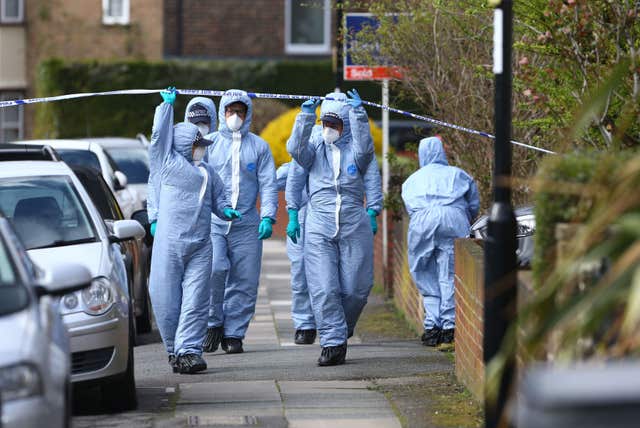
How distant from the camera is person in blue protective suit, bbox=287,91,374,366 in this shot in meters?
11.1

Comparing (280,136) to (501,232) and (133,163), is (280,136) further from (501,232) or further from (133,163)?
(501,232)

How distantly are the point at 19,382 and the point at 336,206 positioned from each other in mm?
5615

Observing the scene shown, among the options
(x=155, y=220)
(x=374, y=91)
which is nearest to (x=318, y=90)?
(x=374, y=91)

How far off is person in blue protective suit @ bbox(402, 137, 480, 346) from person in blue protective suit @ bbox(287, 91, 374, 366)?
0.81 m

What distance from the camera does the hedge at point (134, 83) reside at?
103ft

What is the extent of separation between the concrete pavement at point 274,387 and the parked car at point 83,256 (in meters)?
0.28

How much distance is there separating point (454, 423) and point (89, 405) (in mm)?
2295

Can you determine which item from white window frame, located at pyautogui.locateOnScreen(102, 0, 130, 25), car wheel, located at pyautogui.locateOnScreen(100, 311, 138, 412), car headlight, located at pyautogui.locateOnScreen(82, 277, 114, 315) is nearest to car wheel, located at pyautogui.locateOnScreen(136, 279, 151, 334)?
car wheel, located at pyautogui.locateOnScreen(100, 311, 138, 412)

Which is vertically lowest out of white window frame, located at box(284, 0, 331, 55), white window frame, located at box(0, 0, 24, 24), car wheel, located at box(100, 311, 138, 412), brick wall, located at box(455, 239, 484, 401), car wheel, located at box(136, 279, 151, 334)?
car wheel, located at box(136, 279, 151, 334)

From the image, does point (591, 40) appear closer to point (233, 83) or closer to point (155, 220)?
point (155, 220)

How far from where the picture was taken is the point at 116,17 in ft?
111

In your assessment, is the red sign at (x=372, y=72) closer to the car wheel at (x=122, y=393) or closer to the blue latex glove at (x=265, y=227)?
the blue latex glove at (x=265, y=227)

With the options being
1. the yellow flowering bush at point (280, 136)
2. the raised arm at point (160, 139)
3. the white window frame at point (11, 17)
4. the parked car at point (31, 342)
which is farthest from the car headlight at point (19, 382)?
the white window frame at point (11, 17)

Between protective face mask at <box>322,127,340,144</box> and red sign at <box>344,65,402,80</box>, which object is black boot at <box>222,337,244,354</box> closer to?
protective face mask at <box>322,127,340,144</box>
